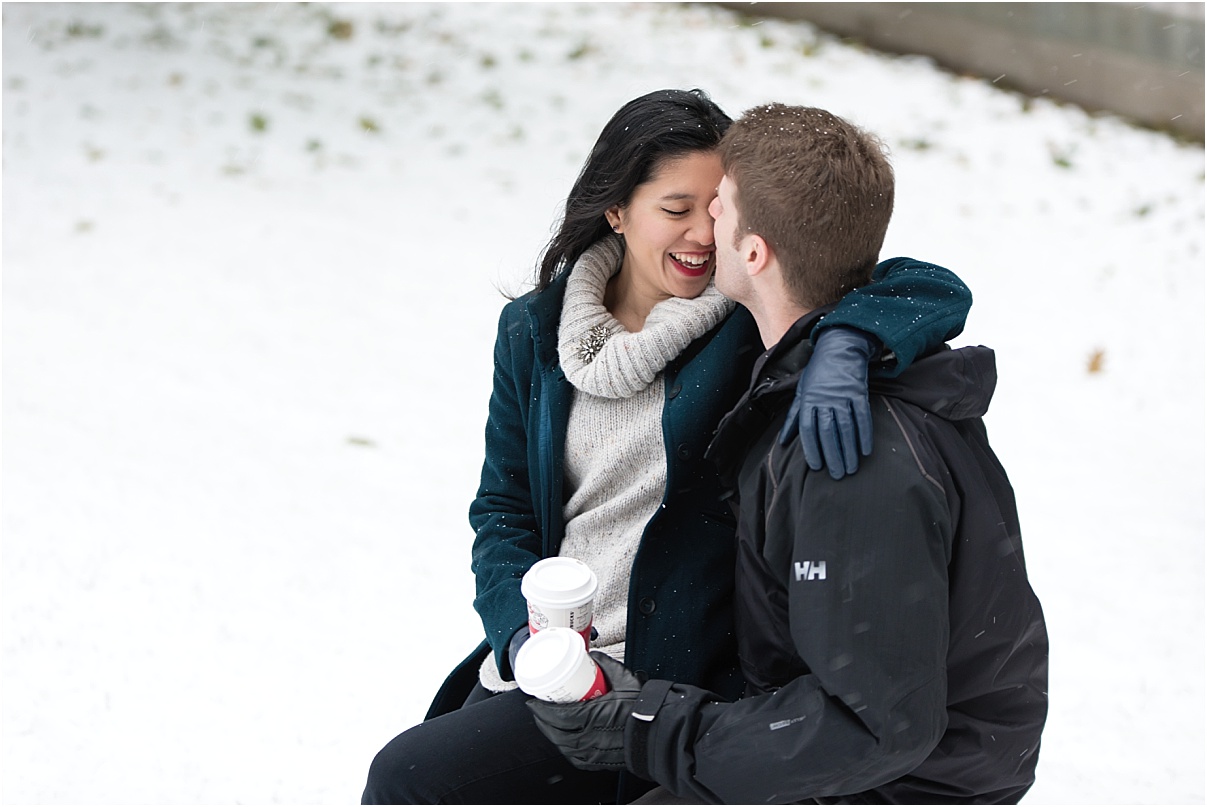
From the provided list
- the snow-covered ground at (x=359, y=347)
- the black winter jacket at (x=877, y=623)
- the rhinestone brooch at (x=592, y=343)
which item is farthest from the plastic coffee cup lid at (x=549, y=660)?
the snow-covered ground at (x=359, y=347)

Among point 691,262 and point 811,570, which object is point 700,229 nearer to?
point 691,262

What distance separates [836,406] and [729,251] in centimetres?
48

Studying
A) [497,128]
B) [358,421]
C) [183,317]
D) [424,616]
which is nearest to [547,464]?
[424,616]

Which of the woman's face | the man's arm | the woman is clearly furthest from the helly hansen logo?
the woman's face

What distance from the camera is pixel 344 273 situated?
697 cm

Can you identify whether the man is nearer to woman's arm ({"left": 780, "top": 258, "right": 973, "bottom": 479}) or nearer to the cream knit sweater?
woman's arm ({"left": 780, "top": 258, "right": 973, "bottom": 479})

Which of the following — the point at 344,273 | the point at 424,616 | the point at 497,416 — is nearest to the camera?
the point at 497,416

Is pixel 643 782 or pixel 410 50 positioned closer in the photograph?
pixel 643 782

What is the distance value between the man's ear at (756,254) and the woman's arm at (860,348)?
0.53ft

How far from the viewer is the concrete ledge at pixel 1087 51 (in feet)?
28.8

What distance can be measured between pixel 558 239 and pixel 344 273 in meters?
4.60

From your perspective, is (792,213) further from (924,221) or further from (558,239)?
(924,221)

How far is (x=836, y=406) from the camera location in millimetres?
1751

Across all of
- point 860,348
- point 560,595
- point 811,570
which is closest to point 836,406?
point 860,348
